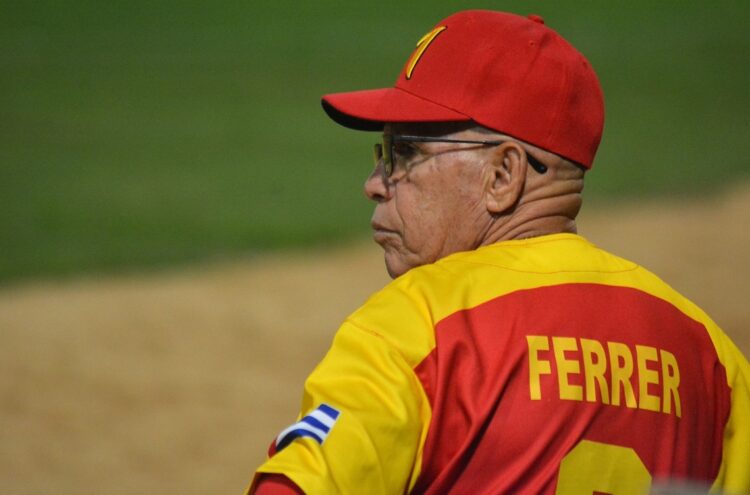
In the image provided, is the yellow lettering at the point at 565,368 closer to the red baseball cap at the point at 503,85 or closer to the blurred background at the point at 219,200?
the red baseball cap at the point at 503,85

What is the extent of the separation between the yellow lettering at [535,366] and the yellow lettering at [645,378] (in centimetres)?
16

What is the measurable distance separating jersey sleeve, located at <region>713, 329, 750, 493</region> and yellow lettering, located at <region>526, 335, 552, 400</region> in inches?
15.3

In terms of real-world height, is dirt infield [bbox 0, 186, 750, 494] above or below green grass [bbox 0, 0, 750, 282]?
below

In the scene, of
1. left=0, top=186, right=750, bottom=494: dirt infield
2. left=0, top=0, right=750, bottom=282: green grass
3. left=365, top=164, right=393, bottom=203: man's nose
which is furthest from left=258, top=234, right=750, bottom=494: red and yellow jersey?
left=0, top=0, right=750, bottom=282: green grass

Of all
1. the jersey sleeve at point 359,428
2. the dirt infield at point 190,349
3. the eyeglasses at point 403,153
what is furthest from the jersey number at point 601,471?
the dirt infield at point 190,349

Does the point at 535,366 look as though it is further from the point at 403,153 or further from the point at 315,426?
the point at 403,153

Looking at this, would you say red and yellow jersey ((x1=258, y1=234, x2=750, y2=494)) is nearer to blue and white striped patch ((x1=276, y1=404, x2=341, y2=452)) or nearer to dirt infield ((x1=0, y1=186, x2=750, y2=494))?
blue and white striped patch ((x1=276, y1=404, x2=341, y2=452))

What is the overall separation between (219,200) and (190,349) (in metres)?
2.45

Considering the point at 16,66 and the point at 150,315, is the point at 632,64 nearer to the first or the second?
the point at 16,66

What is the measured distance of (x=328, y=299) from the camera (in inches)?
265

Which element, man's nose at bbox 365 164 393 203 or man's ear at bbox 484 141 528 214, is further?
man's nose at bbox 365 164 393 203

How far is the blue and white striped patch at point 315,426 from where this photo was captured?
1675 mm

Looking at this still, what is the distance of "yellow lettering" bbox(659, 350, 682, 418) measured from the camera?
1.88m

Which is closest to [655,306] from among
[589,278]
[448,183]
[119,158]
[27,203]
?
[589,278]
